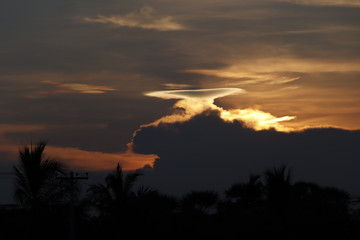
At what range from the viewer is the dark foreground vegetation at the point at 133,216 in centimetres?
2792

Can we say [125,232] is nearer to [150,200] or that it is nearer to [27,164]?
[150,200]

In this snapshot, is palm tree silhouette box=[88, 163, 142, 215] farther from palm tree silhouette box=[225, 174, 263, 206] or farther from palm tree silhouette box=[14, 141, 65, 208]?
palm tree silhouette box=[225, 174, 263, 206]

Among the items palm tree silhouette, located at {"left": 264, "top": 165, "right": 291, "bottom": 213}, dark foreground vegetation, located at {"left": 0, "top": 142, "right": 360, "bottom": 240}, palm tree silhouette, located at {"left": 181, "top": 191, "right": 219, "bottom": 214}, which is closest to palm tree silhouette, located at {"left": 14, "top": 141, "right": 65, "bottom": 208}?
dark foreground vegetation, located at {"left": 0, "top": 142, "right": 360, "bottom": 240}

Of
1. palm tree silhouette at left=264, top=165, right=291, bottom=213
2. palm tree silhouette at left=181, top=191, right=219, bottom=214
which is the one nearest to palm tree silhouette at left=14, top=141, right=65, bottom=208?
palm tree silhouette at left=264, top=165, right=291, bottom=213

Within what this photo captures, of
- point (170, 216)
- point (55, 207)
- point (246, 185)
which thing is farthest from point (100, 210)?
point (246, 185)

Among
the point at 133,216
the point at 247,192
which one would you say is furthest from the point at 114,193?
the point at 247,192

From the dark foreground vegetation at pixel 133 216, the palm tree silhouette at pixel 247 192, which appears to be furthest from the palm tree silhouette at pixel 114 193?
the palm tree silhouette at pixel 247 192

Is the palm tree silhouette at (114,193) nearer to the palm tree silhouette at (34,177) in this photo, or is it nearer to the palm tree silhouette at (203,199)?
the palm tree silhouette at (34,177)

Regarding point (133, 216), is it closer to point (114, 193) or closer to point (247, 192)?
point (114, 193)

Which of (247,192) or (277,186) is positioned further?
(247,192)

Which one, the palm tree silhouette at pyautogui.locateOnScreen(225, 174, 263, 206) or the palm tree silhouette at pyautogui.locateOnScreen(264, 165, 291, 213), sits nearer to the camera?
the palm tree silhouette at pyautogui.locateOnScreen(264, 165, 291, 213)

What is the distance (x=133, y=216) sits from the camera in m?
36.3

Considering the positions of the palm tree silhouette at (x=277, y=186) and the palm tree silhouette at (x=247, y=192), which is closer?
the palm tree silhouette at (x=277, y=186)

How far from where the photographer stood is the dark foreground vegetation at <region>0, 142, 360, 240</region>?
2792cm
